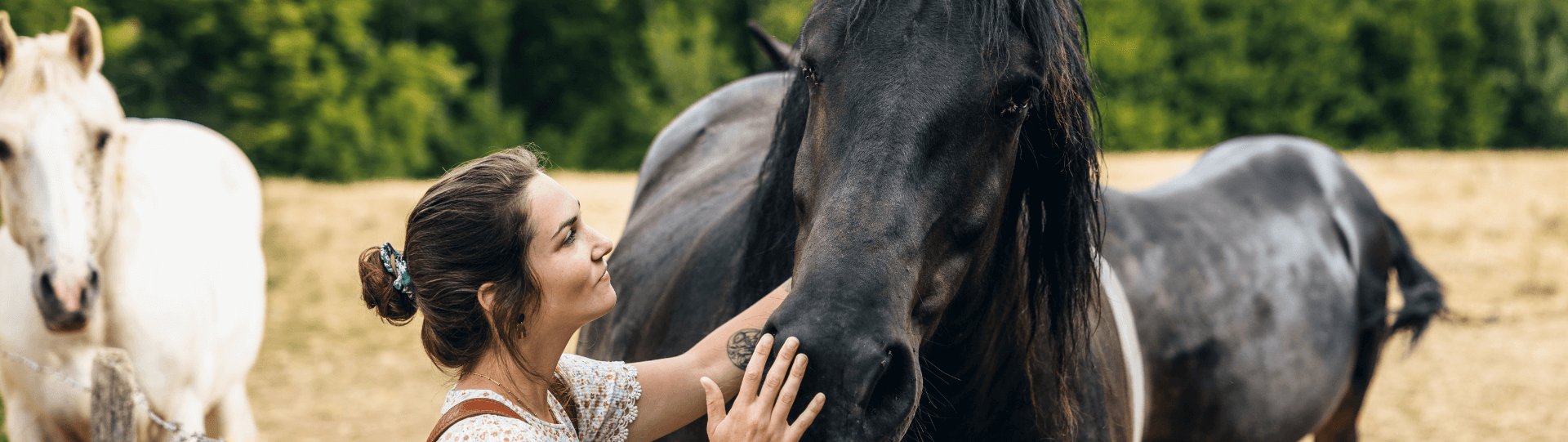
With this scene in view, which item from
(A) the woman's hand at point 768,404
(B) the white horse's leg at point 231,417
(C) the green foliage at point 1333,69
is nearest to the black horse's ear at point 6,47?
(B) the white horse's leg at point 231,417

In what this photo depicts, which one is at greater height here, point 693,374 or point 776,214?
point 776,214

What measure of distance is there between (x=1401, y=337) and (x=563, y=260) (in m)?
6.25

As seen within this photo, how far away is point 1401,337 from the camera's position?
19.2 feet

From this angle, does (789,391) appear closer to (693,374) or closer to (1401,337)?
(693,374)

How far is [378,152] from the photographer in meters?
16.5

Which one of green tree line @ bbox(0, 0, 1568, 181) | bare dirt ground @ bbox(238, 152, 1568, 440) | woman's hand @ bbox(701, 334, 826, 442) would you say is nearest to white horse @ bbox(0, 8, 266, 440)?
bare dirt ground @ bbox(238, 152, 1568, 440)

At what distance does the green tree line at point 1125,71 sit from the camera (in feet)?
58.9

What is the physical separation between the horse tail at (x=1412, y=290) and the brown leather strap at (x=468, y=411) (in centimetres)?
351

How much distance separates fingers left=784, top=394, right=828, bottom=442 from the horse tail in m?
3.28

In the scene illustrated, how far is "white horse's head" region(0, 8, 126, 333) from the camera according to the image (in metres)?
2.53

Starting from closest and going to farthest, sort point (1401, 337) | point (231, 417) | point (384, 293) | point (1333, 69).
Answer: point (384, 293) → point (231, 417) → point (1401, 337) → point (1333, 69)

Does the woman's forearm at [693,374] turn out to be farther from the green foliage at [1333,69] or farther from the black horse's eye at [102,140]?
the green foliage at [1333,69]

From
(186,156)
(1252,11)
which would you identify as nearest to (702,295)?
(186,156)

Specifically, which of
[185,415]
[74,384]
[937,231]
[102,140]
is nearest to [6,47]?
[102,140]
